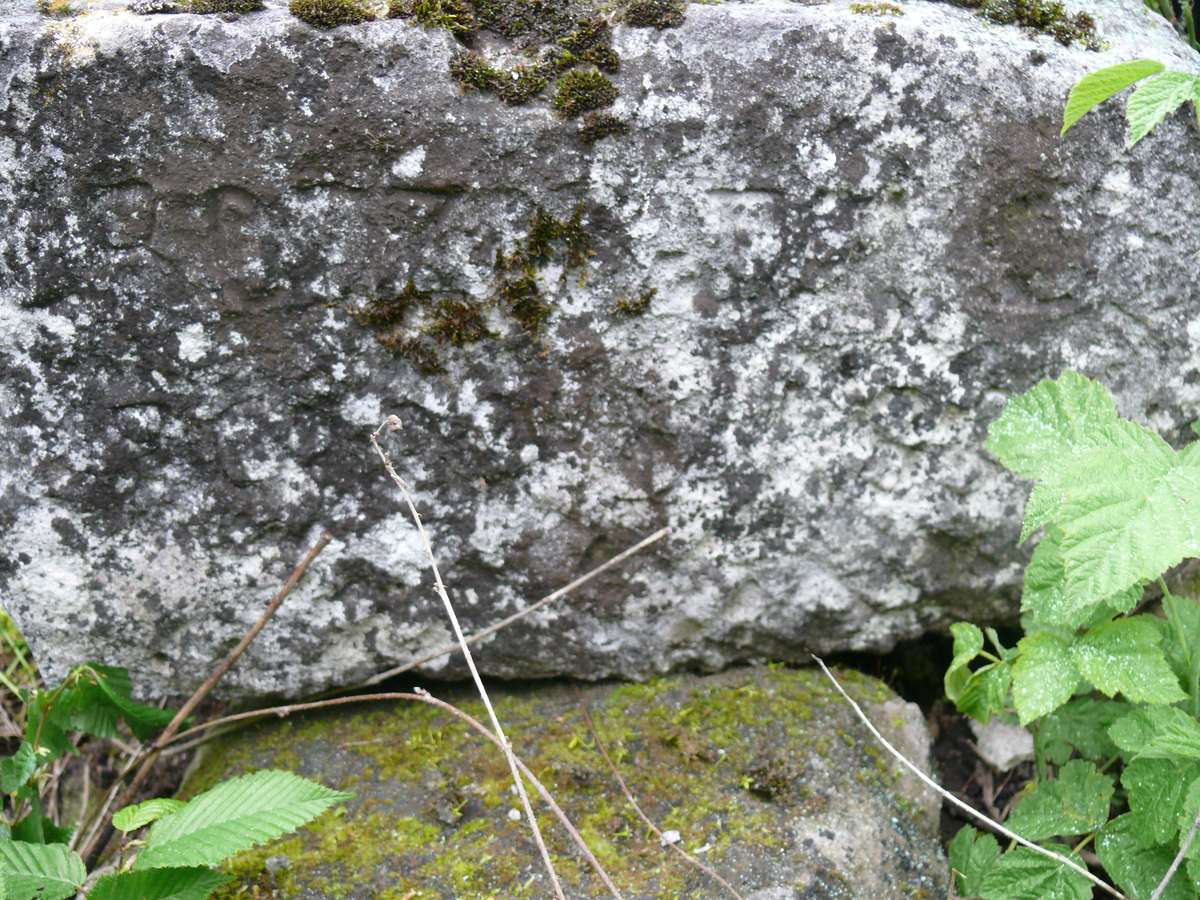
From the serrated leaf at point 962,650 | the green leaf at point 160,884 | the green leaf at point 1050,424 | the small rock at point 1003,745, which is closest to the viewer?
the green leaf at point 160,884

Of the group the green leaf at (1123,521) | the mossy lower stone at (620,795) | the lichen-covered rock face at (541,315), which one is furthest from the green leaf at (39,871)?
the green leaf at (1123,521)

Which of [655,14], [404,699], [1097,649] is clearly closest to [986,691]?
[1097,649]

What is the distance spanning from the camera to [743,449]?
193 cm

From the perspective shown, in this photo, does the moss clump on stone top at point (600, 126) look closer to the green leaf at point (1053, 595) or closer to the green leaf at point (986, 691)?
the green leaf at point (1053, 595)

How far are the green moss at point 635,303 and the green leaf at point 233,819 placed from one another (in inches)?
35.9

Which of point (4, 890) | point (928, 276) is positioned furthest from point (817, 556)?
point (4, 890)

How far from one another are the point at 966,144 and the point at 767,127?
350 mm

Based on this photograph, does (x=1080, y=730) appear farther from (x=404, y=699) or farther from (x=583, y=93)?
(x=583, y=93)

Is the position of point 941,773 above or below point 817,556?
below

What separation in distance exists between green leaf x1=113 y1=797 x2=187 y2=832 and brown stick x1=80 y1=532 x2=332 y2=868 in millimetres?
264

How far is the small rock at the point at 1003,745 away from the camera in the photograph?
2.16 meters

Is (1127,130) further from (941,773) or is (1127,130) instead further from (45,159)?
(45,159)

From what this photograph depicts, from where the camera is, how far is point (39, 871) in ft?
4.98

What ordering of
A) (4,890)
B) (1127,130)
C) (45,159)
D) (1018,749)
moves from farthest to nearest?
1. (1018,749)
2. (1127,130)
3. (45,159)
4. (4,890)
